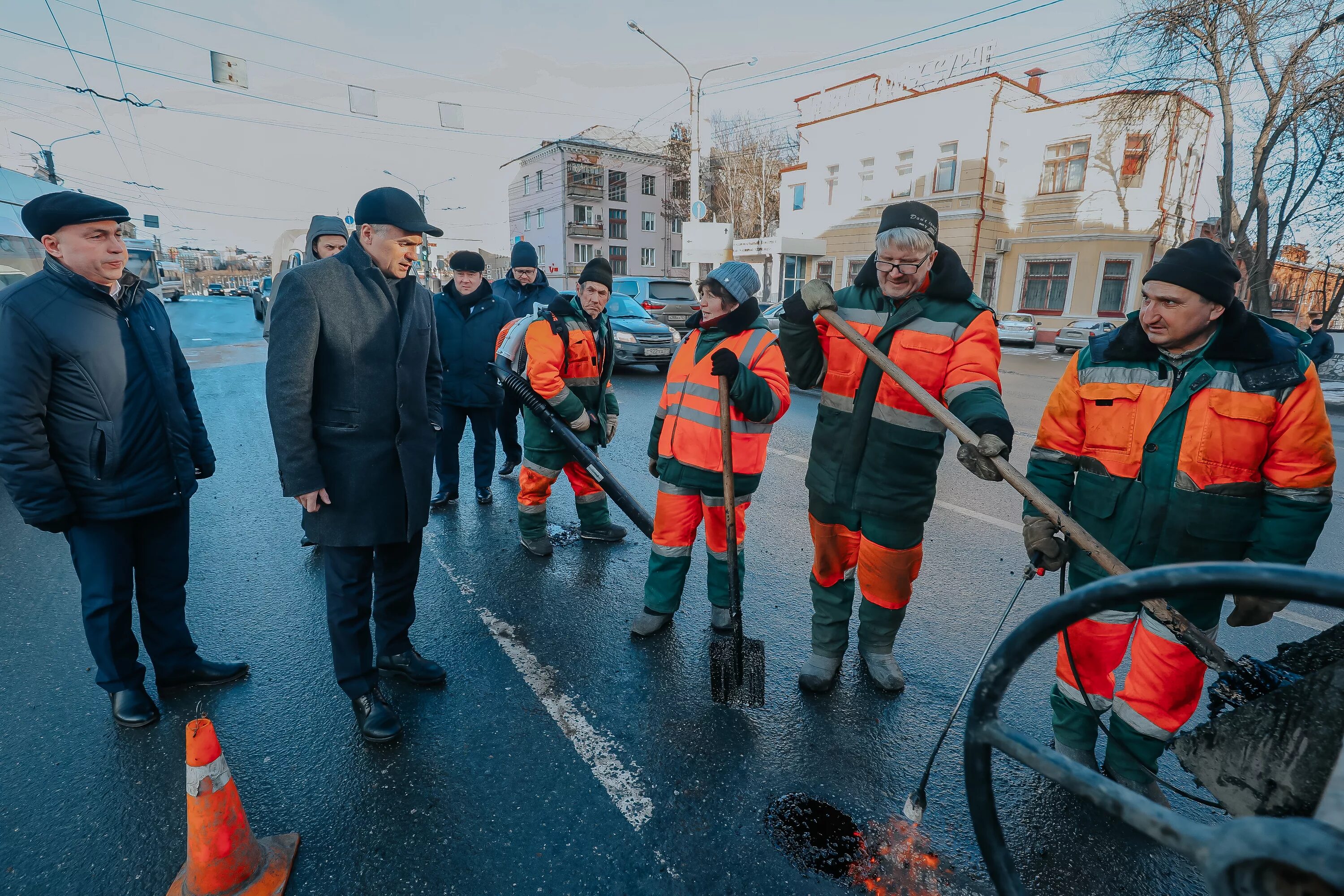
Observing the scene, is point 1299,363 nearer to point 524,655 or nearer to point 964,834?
point 964,834

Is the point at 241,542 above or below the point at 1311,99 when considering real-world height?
below

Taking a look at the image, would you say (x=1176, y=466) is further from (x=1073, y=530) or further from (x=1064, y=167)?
(x=1064, y=167)

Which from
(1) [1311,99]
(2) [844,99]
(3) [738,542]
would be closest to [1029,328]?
(1) [1311,99]

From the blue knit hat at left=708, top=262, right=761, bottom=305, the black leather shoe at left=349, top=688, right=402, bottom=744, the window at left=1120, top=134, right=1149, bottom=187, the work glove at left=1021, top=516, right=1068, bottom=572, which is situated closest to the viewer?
the work glove at left=1021, top=516, right=1068, bottom=572

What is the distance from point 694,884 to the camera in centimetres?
197

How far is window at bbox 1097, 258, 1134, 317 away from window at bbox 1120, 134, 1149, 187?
2749mm

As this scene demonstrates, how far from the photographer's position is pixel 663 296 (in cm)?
1514

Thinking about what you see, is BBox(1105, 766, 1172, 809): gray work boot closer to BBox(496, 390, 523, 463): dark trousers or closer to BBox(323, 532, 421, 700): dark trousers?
BBox(323, 532, 421, 700): dark trousers

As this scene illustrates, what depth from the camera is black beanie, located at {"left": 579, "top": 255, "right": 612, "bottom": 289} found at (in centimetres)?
431

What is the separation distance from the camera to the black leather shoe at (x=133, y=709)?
2625mm

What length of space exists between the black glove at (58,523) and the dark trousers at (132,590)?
51 mm

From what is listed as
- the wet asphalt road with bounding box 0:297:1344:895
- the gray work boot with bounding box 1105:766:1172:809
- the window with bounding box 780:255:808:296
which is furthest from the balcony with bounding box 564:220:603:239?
the gray work boot with bounding box 1105:766:1172:809

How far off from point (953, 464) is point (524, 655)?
210 inches

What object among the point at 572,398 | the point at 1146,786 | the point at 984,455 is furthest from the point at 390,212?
the point at 1146,786
